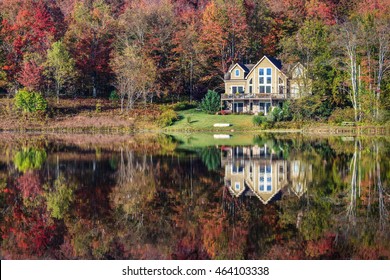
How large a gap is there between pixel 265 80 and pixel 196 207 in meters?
54.4

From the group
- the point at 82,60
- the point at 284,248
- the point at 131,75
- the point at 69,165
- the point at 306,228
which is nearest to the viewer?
the point at 284,248

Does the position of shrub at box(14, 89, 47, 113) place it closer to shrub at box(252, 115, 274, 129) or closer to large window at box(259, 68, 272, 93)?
shrub at box(252, 115, 274, 129)

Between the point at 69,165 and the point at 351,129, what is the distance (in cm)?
3451

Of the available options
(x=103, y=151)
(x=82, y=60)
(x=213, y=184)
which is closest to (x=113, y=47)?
(x=82, y=60)

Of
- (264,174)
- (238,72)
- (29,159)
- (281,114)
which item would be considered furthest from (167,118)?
(264,174)

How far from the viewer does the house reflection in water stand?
72.3 feet

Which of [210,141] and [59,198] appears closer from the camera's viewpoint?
[59,198]

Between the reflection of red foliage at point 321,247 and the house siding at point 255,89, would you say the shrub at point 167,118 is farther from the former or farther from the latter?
the reflection of red foliage at point 321,247

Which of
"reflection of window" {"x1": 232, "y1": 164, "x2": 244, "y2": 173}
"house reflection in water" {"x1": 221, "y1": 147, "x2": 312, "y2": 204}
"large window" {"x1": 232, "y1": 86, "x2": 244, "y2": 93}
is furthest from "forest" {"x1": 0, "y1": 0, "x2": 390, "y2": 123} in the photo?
"reflection of window" {"x1": 232, "y1": 164, "x2": 244, "y2": 173}

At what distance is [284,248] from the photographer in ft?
46.3

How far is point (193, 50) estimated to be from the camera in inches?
2945

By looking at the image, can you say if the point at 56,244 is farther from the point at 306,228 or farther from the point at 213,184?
the point at 213,184

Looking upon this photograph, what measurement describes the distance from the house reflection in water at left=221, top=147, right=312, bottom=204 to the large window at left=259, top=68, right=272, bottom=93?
3606 cm

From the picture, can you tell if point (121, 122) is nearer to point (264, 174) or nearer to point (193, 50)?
point (193, 50)
